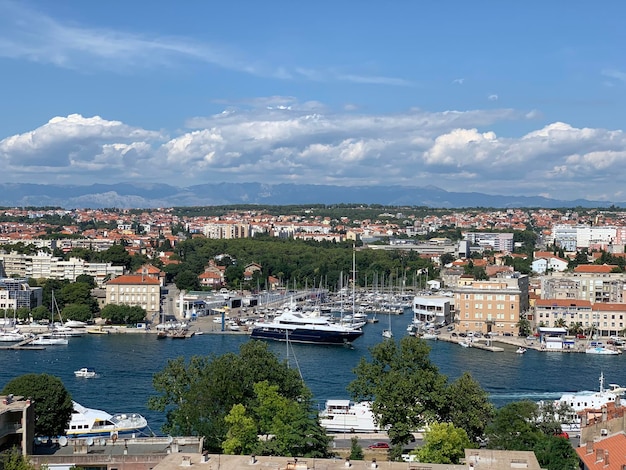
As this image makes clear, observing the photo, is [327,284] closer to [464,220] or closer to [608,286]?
[608,286]

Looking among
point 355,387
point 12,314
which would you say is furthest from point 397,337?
point 355,387

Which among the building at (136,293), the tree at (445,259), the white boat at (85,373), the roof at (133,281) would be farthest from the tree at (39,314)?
the tree at (445,259)

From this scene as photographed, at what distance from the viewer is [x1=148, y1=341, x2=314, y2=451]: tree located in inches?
460

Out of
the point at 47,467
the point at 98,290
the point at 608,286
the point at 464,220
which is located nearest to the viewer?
the point at 47,467

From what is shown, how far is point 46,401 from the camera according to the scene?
523 inches

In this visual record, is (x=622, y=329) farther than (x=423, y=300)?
No

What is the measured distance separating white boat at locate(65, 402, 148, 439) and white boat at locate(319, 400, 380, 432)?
2774mm

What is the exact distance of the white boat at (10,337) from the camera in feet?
88.4

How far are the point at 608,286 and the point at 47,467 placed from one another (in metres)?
27.1

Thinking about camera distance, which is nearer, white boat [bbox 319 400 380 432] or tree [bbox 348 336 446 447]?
tree [bbox 348 336 446 447]

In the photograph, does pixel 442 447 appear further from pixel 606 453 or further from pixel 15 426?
pixel 15 426

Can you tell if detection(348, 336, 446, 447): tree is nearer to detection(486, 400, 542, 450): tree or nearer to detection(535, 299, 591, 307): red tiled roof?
detection(486, 400, 542, 450): tree

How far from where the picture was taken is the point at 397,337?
1118 inches

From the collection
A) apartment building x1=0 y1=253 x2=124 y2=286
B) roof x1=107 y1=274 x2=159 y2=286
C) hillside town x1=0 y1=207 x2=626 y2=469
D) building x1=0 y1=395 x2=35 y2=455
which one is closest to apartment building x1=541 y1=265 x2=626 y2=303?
hillside town x1=0 y1=207 x2=626 y2=469
